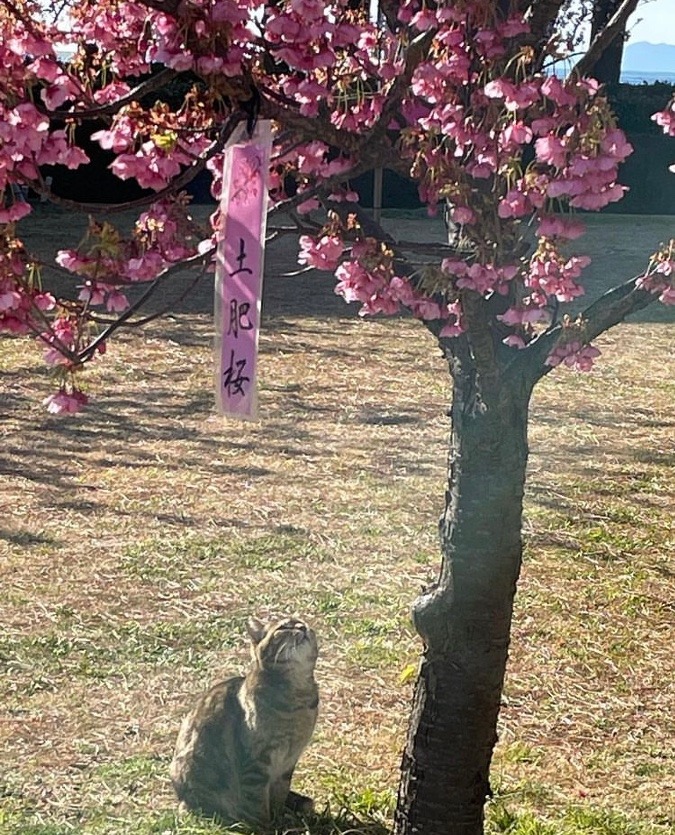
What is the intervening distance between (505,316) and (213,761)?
1.72 m

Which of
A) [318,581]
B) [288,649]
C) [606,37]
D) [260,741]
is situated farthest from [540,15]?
[318,581]

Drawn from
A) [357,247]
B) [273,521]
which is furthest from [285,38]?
[273,521]

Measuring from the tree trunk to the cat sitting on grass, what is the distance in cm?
49

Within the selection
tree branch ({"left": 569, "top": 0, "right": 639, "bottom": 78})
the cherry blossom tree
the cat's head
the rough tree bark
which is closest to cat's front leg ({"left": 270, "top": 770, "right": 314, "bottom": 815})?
the cat's head

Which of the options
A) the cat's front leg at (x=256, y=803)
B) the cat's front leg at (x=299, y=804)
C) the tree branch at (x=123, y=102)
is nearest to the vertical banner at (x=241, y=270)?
the tree branch at (x=123, y=102)

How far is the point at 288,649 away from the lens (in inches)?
139

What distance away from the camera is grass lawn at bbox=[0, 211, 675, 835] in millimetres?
3932

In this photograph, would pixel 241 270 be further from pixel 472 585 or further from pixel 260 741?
pixel 260 741

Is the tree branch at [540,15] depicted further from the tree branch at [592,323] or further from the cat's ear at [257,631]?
the cat's ear at [257,631]

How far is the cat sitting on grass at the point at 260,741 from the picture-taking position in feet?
11.5

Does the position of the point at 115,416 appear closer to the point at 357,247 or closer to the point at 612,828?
the point at 612,828

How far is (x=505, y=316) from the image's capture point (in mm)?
2418

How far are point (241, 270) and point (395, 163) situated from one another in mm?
370

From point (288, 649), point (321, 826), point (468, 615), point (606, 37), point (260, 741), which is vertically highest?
point (606, 37)
